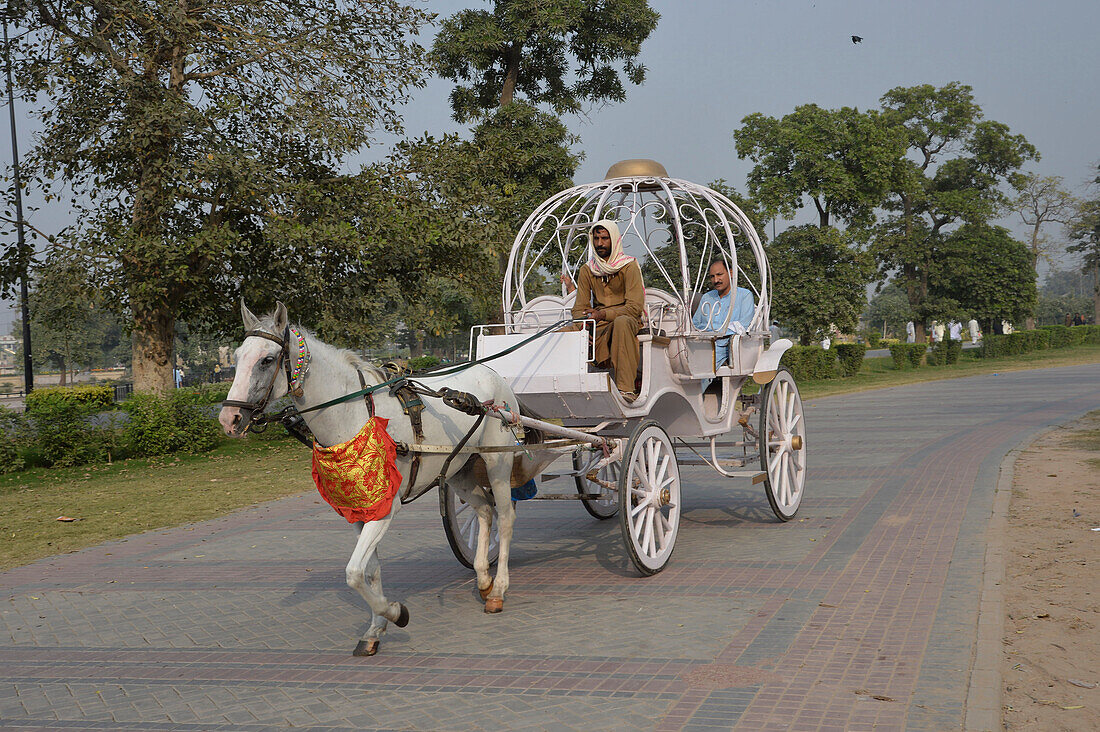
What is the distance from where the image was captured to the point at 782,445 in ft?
28.8

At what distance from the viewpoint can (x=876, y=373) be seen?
126 ft

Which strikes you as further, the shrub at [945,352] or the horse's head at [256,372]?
the shrub at [945,352]

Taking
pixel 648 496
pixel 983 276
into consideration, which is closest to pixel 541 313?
pixel 648 496

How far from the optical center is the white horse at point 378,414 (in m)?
4.83

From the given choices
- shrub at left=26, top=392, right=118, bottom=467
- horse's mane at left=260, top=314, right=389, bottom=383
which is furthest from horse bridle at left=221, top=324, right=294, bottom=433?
shrub at left=26, top=392, right=118, bottom=467

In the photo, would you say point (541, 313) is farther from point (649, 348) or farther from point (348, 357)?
point (348, 357)

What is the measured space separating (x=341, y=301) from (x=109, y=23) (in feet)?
21.5

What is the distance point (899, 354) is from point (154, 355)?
32.7 metres

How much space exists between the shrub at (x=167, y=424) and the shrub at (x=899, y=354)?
31.3 metres

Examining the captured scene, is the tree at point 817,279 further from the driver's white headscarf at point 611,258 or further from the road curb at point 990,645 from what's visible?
the driver's white headscarf at point 611,258

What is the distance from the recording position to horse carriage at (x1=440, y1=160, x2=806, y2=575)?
6727mm

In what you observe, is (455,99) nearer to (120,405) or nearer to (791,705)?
(120,405)

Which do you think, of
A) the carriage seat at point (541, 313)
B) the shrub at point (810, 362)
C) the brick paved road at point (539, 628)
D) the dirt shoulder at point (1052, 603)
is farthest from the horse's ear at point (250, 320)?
the shrub at point (810, 362)

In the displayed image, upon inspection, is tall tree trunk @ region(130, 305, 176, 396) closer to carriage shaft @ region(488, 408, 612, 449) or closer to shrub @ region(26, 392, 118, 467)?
shrub @ region(26, 392, 118, 467)
